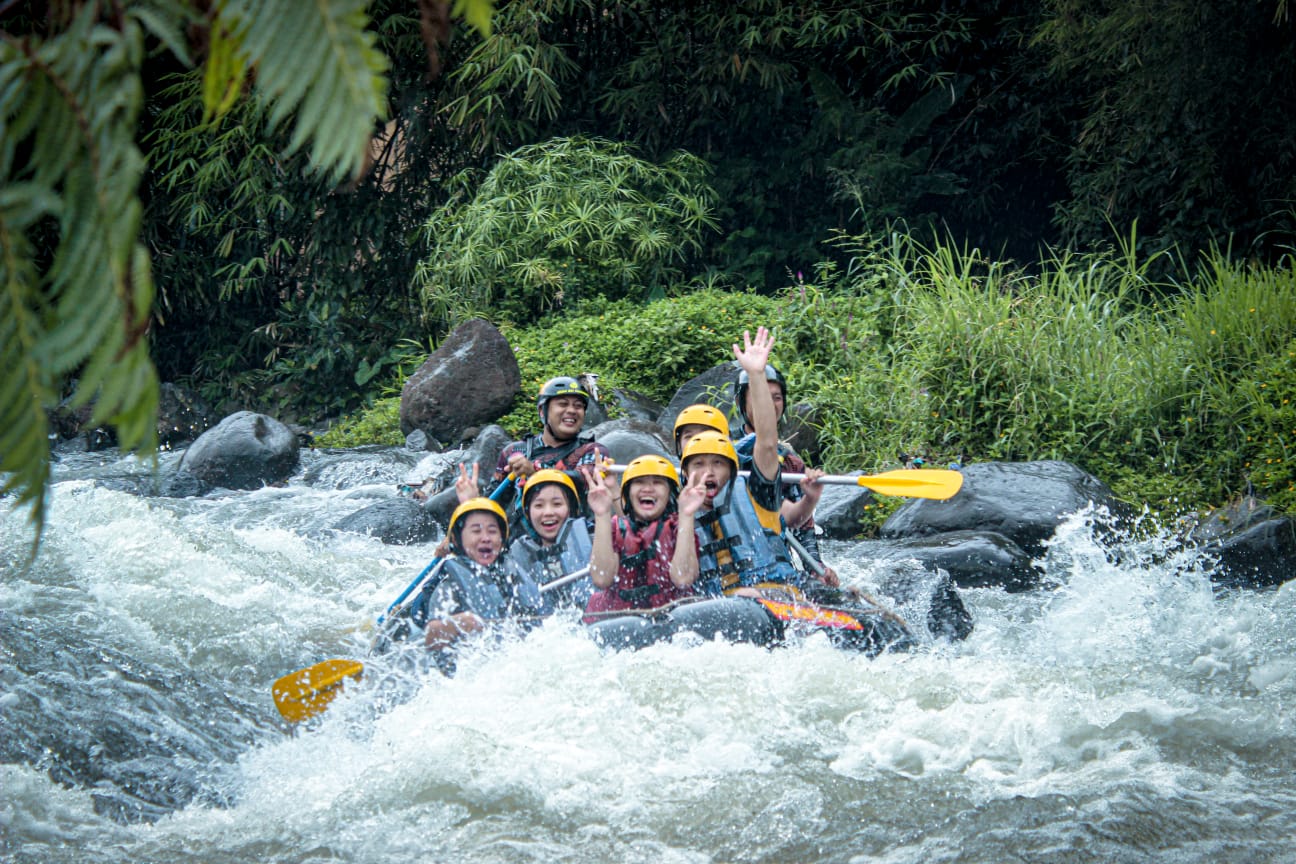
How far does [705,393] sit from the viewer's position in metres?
8.95

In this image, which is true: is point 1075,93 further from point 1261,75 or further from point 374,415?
point 374,415

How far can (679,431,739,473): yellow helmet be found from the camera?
4879 millimetres

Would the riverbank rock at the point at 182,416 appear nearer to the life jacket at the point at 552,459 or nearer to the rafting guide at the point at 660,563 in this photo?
the life jacket at the point at 552,459

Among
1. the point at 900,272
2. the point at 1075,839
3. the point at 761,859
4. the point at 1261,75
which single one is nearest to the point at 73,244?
the point at 761,859

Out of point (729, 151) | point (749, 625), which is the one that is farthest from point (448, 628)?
point (729, 151)

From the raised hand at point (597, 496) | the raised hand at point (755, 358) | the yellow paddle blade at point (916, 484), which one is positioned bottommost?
the yellow paddle blade at point (916, 484)

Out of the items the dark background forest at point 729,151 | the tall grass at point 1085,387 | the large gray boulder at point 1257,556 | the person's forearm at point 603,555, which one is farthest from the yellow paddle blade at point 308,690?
the dark background forest at point 729,151

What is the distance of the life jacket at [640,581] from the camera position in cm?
498

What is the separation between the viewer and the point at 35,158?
0.73 m

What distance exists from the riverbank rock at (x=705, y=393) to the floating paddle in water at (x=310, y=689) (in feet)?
15.4

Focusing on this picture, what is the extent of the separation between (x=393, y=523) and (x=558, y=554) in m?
3.04

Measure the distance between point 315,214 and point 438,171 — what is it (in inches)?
55.5

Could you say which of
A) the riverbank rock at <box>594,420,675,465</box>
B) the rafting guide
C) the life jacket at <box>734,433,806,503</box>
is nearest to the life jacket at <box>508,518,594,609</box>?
the rafting guide

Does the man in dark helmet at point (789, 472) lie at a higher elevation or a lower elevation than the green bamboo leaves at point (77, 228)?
lower
